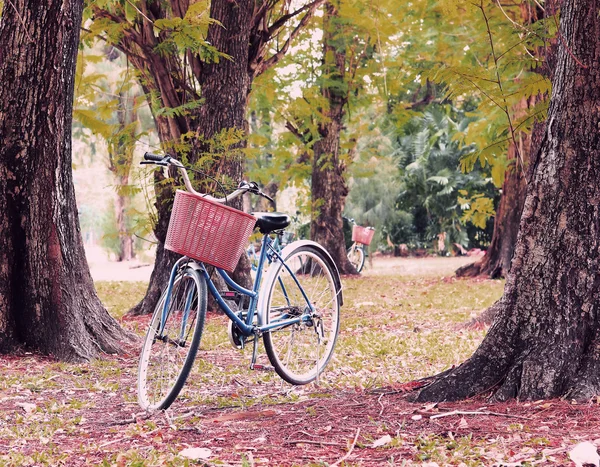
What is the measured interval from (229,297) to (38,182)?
2204 mm

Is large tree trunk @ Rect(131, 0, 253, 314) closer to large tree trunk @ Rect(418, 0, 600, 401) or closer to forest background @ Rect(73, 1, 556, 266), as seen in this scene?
forest background @ Rect(73, 1, 556, 266)

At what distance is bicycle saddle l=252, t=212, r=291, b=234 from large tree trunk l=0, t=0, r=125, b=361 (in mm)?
2162

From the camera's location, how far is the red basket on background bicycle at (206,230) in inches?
166

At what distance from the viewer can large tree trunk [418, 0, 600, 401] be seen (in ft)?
12.5

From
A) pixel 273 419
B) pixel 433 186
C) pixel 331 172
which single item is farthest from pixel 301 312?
pixel 433 186

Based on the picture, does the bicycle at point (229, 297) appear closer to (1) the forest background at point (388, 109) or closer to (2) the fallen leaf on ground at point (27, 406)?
(2) the fallen leaf on ground at point (27, 406)

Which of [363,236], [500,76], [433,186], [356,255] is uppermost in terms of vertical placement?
[433,186]

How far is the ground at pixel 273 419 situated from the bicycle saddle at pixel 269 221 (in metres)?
1.09

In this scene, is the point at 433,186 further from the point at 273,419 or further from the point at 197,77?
the point at 273,419

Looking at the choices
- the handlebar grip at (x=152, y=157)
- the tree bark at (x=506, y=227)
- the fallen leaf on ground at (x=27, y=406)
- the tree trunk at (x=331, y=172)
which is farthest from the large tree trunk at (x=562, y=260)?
the tree trunk at (x=331, y=172)

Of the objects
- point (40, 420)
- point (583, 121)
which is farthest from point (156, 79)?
point (583, 121)

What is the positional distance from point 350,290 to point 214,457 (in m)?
10.8

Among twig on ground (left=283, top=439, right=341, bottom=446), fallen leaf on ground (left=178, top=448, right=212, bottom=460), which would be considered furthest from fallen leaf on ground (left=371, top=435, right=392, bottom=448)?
fallen leaf on ground (left=178, top=448, right=212, bottom=460)

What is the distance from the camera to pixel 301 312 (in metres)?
5.25
